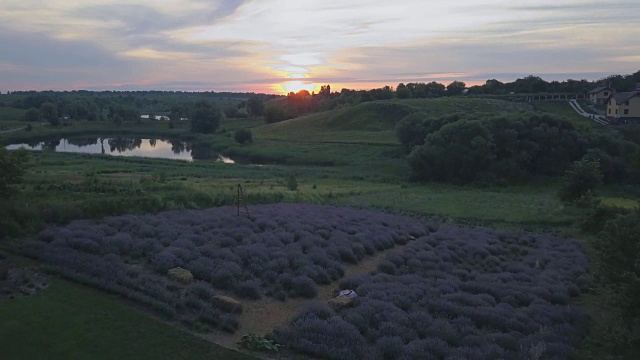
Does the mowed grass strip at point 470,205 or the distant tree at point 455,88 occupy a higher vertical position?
the distant tree at point 455,88

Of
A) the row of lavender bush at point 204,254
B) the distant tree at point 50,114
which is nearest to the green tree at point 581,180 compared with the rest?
the row of lavender bush at point 204,254

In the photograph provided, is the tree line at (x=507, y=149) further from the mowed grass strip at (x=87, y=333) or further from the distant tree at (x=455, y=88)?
the distant tree at (x=455, y=88)

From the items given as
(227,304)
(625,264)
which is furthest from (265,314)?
(625,264)

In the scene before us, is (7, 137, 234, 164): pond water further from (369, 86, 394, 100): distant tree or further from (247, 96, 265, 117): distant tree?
(369, 86, 394, 100): distant tree

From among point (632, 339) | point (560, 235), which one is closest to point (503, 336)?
point (632, 339)

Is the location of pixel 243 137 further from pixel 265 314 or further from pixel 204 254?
pixel 265 314

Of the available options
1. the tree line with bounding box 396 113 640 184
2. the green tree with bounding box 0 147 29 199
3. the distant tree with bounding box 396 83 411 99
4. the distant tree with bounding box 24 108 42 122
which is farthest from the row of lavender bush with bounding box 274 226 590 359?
the distant tree with bounding box 24 108 42 122

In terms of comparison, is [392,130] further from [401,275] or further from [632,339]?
[632,339]
